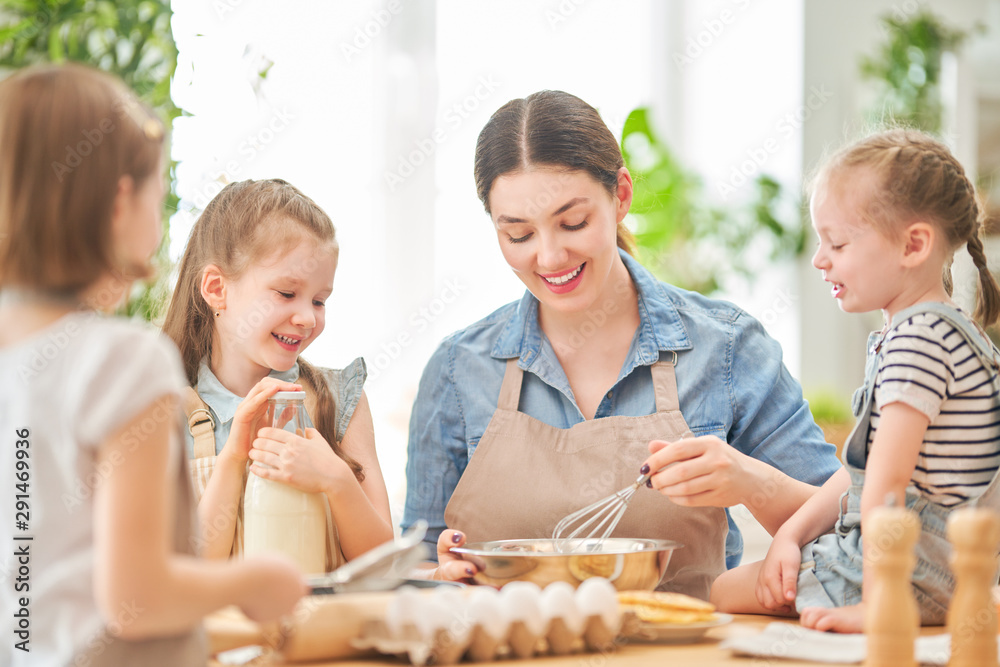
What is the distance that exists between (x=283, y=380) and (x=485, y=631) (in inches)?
31.1

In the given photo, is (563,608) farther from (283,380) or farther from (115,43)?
(115,43)

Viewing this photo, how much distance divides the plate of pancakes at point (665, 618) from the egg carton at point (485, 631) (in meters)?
0.05

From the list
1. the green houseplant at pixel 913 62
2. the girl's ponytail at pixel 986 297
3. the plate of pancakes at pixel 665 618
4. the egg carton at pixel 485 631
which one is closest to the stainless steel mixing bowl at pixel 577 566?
the plate of pancakes at pixel 665 618

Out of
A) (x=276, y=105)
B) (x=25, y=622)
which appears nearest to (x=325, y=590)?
(x=25, y=622)

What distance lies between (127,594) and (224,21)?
2.41m

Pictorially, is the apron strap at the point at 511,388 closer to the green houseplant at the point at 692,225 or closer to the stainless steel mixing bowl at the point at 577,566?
the stainless steel mixing bowl at the point at 577,566

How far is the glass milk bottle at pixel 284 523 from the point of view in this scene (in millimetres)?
1129

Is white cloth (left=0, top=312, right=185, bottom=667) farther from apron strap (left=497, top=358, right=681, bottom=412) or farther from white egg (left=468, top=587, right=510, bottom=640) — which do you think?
apron strap (left=497, top=358, right=681, bottom=412)

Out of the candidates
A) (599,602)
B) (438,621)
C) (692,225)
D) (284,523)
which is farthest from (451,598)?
(692,225)

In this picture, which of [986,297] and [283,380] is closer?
[986,297]

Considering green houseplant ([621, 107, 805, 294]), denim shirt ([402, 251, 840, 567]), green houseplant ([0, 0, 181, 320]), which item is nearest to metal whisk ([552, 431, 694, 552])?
denim shirt ([402, 251, 840, 567])

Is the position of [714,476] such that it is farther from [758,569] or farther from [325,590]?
[325,590]

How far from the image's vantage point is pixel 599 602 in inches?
35.1

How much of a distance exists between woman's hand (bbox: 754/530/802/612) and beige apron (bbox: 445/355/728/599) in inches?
10.6
